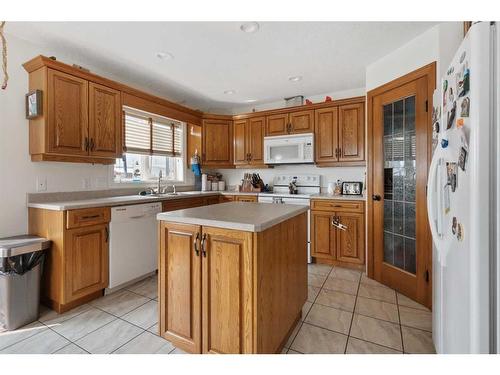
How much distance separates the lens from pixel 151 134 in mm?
3504

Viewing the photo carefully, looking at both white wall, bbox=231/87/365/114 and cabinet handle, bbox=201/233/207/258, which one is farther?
white wall, bbox=231/87/365/114

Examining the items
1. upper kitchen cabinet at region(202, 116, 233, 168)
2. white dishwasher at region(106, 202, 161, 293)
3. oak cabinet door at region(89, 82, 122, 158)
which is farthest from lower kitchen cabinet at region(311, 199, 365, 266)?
oak cabinet door at region(89, 82, 122, 158)

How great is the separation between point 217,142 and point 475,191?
3611 millimetres

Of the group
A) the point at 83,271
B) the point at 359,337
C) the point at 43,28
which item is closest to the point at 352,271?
the point at 359,337

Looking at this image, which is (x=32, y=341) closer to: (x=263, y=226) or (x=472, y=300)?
(x=263, y=226)

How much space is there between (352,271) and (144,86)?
145 inches

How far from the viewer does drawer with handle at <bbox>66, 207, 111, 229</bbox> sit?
2032mm

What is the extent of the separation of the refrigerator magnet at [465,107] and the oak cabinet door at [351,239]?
Result: 2115 millimetres

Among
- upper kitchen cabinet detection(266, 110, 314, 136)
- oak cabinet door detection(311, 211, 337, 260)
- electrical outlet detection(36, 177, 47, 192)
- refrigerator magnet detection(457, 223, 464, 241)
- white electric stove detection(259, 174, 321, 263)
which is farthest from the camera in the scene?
upper kitchen cabinet detection(266, 110, 314, 136)

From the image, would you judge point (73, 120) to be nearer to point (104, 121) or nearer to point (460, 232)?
point (104, 121)

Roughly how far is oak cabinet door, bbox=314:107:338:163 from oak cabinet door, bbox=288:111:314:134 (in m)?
0.07

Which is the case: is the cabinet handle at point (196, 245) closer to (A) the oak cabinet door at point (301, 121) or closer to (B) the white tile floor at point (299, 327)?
(B) the white tile floor at point (299, 327)

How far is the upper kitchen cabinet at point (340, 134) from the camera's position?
320 centimetres

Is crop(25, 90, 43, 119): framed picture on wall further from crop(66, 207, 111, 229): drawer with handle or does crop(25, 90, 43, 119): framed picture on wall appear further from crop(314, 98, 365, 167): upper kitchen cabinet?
crop(314, 98, 365, 167): upper kitchen cabinet
